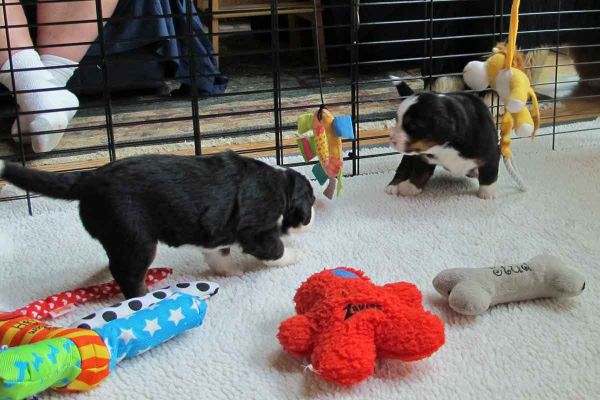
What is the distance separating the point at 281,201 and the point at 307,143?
1.03 feet

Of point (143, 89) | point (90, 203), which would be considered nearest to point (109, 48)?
point (143, 89)

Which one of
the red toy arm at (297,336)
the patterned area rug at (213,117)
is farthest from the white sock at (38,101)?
the red toy arm at (297,336)

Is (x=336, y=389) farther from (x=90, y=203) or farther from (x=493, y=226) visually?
(x=493, y=226)

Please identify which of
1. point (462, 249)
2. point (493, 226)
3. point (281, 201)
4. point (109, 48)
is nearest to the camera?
point (281, 201)

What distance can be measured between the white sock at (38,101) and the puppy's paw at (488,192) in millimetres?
1140

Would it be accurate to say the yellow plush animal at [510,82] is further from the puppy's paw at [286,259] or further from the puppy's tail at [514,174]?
the puppy's paw at [286,259]

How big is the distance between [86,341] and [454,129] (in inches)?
36.5

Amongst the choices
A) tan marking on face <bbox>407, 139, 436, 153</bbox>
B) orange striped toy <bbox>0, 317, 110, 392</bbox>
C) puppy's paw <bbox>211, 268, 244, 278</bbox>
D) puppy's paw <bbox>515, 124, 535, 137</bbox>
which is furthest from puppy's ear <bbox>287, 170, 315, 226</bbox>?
puppy's paw <bbox>515, 124, 535, 137</bbox>

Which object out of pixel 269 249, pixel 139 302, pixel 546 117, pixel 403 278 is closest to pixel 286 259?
pixel 269 249

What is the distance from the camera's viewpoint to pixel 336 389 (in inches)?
37.7

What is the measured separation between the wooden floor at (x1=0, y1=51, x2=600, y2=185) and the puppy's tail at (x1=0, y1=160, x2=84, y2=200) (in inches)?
29.1

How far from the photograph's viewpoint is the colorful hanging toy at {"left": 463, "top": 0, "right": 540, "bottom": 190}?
1.58 metres

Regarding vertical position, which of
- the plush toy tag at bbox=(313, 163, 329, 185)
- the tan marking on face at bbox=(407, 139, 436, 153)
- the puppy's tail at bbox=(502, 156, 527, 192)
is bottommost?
the puppy's tail at bbox=(502, 156, 527, 192)

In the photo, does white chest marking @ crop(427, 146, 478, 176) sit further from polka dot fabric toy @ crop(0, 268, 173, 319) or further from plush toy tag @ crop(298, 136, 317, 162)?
polka dot fabric toy @ crop(0, 268, 173, 319)
